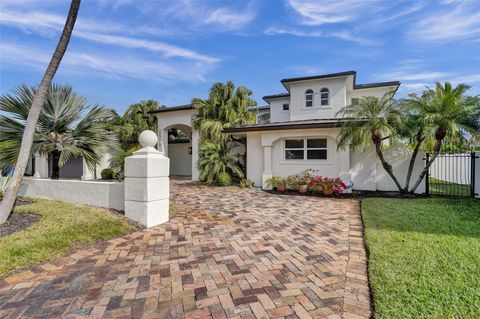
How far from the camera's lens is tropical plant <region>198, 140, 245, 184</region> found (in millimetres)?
13688

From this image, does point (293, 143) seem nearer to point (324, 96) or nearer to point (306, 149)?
Answer: point (306, 149)

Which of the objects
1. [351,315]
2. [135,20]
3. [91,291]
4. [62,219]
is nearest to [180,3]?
[135,20]

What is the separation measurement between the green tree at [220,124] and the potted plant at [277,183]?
2.04 m

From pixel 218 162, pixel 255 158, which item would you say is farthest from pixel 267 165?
pixel 218 162

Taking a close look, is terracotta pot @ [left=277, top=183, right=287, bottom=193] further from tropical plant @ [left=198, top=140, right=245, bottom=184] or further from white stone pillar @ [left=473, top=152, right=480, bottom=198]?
white stone pillar @ [left=473, top=152, right=480, bottom=198]

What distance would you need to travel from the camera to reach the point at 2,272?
10.9 feet

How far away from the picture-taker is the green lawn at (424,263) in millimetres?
2605

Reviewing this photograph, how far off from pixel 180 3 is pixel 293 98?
10.2 m

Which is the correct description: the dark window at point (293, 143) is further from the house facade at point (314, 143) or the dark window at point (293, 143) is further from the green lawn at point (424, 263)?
the green lawn at point (424, 263)

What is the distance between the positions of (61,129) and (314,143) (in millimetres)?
10375

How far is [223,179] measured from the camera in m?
13.2

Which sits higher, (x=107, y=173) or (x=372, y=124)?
(x=372, y=124)

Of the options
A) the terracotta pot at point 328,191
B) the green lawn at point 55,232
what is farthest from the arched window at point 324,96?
the green lawn at point 55,232

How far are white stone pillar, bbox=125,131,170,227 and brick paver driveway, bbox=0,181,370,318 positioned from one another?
0.42 metres
